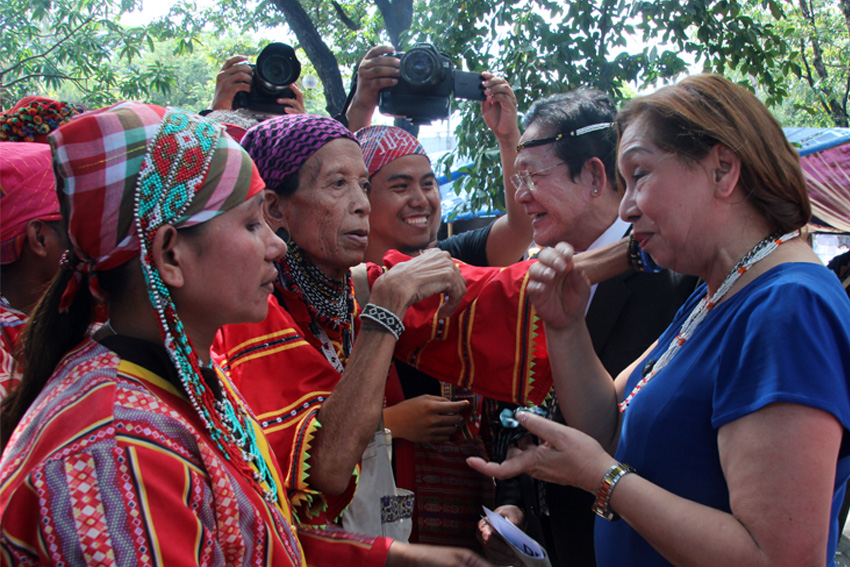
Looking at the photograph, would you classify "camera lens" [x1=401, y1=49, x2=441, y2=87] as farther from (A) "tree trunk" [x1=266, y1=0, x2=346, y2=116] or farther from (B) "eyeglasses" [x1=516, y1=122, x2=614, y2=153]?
(A) "tree trunk" [x1=266, y1=0, x2=346, y2=116]

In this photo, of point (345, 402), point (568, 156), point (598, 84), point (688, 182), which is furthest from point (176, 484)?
point (598, 84)

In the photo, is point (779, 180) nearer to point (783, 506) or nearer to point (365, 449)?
point (783, 506)

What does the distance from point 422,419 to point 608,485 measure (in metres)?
0.82

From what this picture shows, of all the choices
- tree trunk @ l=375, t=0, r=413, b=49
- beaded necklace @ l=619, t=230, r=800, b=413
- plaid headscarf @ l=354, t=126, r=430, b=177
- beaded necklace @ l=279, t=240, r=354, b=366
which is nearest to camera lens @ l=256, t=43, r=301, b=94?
plaid headscarf @ l=354, t=126, r=430, b=177

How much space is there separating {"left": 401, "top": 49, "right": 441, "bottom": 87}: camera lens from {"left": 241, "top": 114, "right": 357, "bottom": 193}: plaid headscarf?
4.01ft

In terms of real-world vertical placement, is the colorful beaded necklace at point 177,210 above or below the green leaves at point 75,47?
below

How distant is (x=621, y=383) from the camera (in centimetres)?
205

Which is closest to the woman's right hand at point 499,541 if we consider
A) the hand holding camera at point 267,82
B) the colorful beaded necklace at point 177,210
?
the colorful beaded necklace at point 177,210

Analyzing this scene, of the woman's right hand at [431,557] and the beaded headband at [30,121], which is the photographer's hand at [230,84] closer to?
the beaded headband at [30,121]

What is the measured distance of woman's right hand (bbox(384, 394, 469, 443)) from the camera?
218 cm

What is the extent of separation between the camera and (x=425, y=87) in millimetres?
3277

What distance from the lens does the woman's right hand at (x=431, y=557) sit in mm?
1558

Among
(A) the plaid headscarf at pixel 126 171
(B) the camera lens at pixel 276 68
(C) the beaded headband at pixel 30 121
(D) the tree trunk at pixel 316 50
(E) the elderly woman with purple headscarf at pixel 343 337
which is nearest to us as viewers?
(A) the plaid headscarf at pixel 126 171

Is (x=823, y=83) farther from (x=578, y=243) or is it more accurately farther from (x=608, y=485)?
(x=608, y=485)
